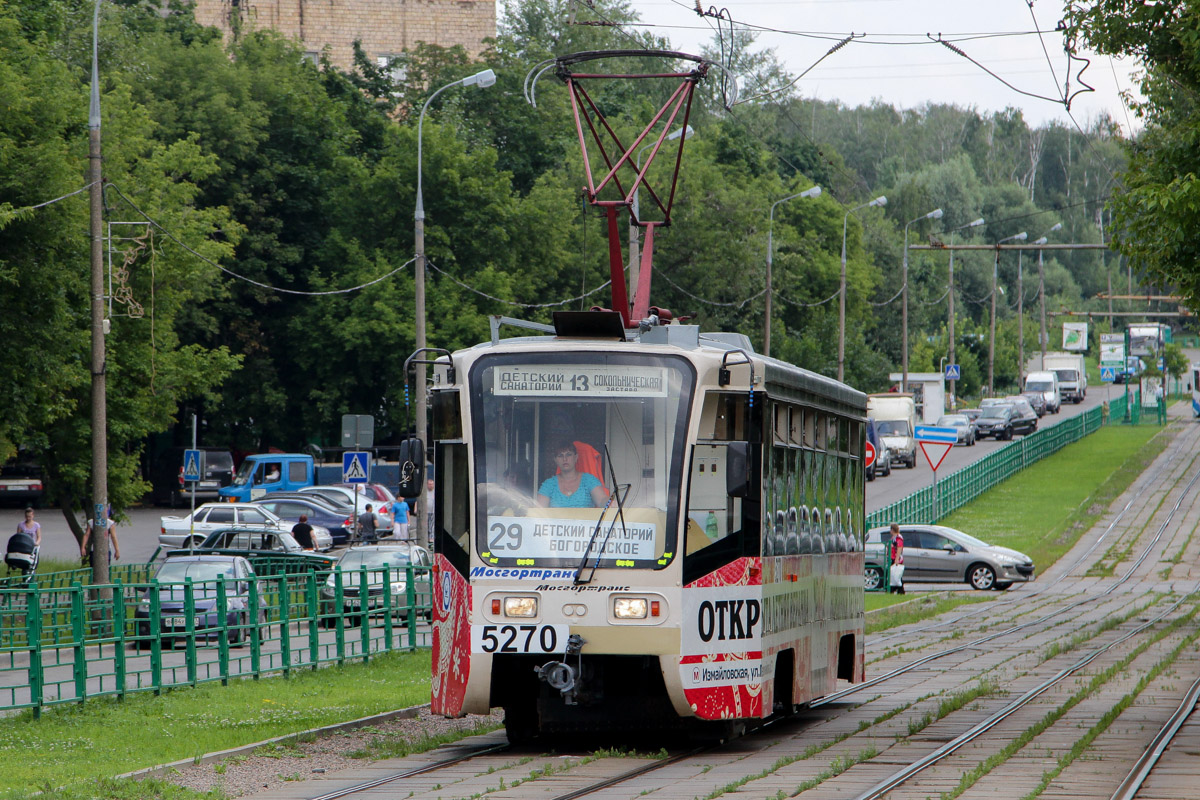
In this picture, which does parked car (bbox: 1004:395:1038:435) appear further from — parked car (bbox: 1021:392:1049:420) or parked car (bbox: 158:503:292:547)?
parked car (bbox: 158:503:292:547)

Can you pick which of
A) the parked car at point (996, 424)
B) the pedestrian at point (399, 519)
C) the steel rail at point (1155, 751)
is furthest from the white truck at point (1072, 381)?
the steel rail at point (1155, 751)

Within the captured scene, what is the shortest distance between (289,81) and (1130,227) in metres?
50.9

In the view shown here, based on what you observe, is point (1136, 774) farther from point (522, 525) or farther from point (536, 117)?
point (536, 117)

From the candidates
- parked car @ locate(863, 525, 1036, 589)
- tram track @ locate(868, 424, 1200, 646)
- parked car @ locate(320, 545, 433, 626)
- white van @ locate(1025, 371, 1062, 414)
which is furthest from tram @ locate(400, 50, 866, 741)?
white van @ locate(1025, 371, 1062, 414)

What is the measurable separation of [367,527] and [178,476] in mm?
16263

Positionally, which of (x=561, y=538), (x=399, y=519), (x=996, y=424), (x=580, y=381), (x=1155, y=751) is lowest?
(x=399, y=519)

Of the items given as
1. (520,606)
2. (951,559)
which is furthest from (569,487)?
(951,559)

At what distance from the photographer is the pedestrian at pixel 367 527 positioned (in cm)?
4112

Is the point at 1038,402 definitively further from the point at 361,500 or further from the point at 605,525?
the point at 605,525

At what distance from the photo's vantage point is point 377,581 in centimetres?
2417

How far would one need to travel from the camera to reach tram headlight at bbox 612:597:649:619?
11.1 metres

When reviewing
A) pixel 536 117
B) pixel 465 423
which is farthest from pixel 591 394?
pixel 536 117

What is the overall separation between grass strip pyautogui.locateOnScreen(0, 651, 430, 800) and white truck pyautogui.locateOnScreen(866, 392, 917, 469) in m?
43.1

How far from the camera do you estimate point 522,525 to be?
446 inches
